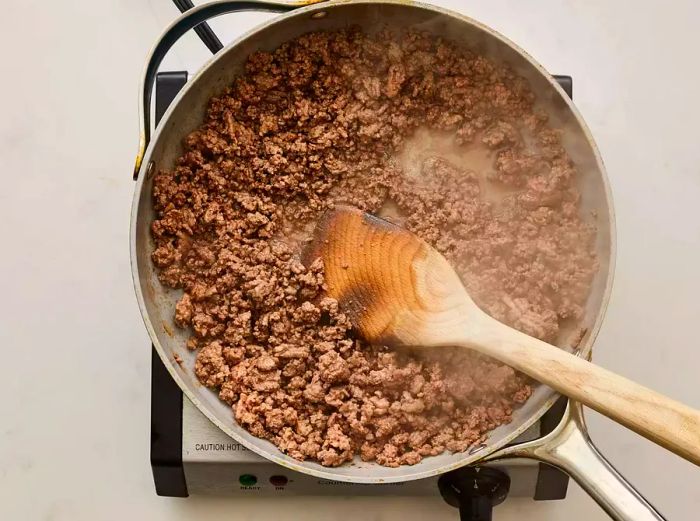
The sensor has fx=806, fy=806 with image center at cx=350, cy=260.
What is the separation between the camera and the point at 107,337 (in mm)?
1407

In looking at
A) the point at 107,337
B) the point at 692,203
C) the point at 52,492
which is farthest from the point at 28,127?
the point at 692,203

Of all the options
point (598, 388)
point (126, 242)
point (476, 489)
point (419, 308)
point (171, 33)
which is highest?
point (171, 33)

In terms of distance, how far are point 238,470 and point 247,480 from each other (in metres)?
0.04

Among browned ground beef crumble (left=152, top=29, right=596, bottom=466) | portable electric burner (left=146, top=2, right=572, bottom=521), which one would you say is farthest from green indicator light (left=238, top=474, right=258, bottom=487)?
browned ground beef crumble (left=152, top=29, right=596, bottom=466)

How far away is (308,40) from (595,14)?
1.81 feet

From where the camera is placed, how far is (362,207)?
1.27m

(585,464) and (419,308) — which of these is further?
(419,308)

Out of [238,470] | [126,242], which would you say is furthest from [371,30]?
[238,470]

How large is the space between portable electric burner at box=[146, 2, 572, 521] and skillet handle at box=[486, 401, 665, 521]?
0.11m

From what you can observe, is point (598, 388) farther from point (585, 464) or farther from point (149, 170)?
point (149, 170)

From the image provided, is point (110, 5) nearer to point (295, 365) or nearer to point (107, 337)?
point (107, 337)

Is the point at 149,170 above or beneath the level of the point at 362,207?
above

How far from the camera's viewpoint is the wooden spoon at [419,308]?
3.39 ft

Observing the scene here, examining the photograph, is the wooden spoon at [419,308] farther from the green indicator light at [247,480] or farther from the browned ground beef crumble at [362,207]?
the green indicator light at [247,480]
